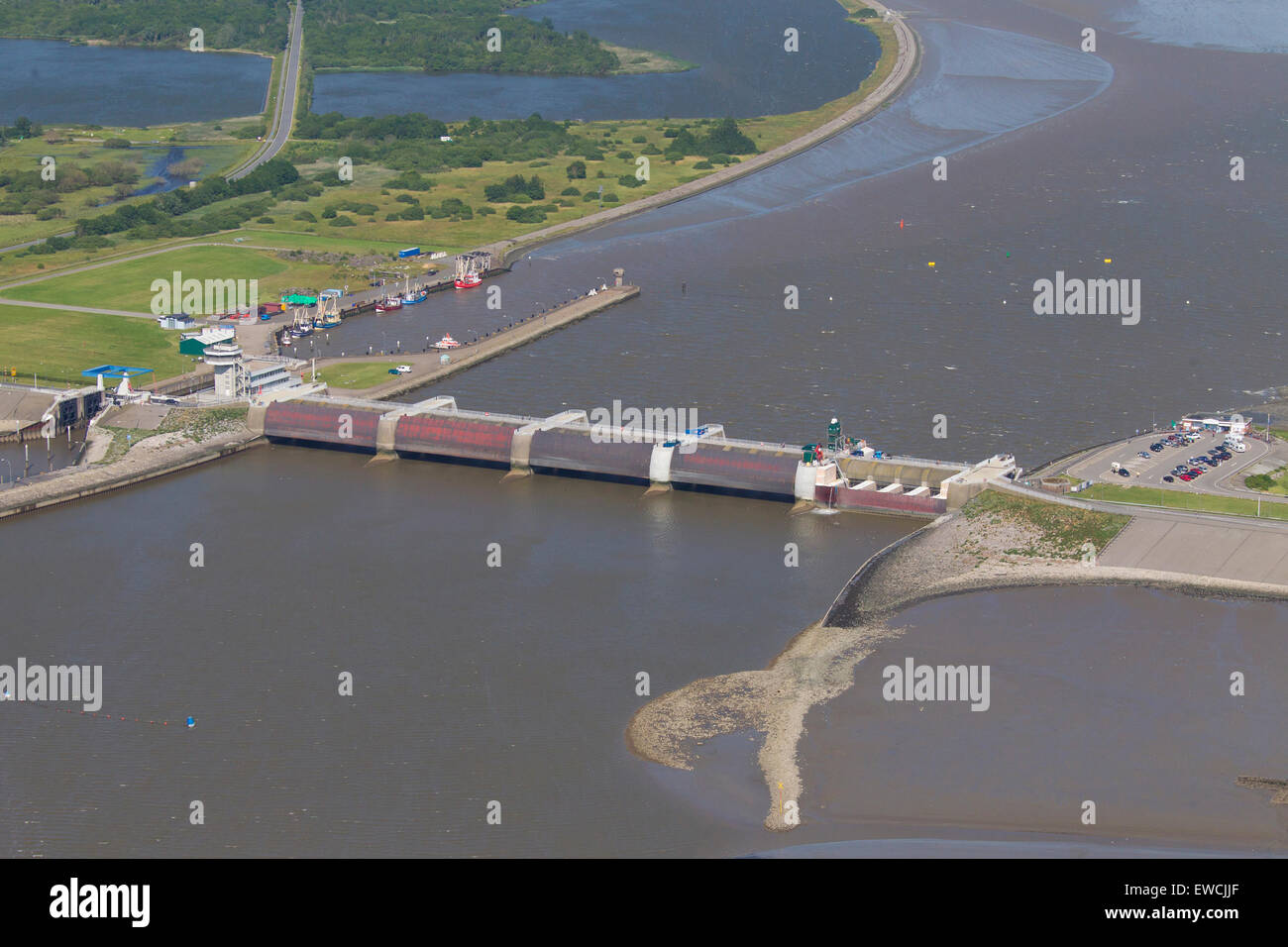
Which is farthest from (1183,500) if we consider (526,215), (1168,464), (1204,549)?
(526,215)

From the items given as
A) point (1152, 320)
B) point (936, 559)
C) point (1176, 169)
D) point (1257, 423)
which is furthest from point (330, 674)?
point (1176, 169)

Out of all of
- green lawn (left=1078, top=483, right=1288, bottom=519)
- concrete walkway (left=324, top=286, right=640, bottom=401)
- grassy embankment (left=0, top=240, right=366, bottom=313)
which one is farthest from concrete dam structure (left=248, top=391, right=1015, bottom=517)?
grassy embankment (left=0, top=240, right=366, bottom=313)

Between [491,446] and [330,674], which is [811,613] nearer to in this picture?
[330,674]

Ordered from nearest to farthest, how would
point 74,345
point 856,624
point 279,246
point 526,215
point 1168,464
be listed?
point 856,624 < point 1168,464 < point 74,345 < point 279,246 < point 526,215

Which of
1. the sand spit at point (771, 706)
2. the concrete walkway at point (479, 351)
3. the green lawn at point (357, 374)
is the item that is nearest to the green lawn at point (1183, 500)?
the sand spit at point (771, 706)

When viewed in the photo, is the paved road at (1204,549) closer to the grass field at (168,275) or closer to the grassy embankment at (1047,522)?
the grassy embankment at (1047,522)

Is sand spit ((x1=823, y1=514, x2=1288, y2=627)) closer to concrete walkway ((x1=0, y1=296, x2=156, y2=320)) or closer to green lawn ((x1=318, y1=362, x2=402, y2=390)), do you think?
green lawn ((x1=318, y1=362, x2=402, y2=390))

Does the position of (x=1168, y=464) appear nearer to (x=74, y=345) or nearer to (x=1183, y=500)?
(x=1183, y=500)

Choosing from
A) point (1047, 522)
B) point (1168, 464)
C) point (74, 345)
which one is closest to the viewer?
point (1047, 522)
